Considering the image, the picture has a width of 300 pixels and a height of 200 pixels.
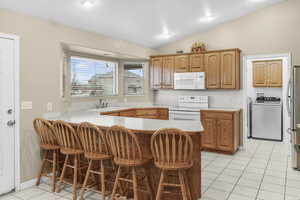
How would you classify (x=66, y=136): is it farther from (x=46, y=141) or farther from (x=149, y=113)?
(x=149, y=113)

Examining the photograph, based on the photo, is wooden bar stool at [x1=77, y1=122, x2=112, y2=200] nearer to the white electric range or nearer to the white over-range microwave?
the white electric range

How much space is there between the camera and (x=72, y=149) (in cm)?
284

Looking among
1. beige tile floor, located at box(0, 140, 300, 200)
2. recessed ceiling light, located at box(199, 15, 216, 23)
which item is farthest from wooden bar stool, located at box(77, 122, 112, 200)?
recessed ceiling light, located at box(199, 15, 216, 23)

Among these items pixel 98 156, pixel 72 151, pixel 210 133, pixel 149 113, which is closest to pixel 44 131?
pixel 72 151

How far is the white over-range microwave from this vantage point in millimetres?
5207

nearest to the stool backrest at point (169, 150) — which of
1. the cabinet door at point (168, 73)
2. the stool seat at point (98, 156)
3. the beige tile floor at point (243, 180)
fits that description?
the stool seat at point (98, 156)

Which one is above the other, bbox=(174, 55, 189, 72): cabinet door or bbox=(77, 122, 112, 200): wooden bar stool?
bbox=(174, 55, 189, 72): cabinet door

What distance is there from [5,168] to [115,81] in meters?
3.37

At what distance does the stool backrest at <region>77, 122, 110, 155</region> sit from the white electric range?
274 cm

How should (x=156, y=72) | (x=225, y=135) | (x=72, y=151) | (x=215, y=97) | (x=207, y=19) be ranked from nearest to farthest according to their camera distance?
1. (x=72, y=151)
2. (x=225, y=135)
3. (x=207, y=19)
4. (x=215, y=97)
5. (x=156, y=72)

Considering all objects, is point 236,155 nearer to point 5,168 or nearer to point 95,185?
point 95,185

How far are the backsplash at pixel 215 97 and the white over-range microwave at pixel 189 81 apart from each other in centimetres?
37

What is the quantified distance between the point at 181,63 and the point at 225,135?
2023mm

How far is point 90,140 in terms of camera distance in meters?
2.60
